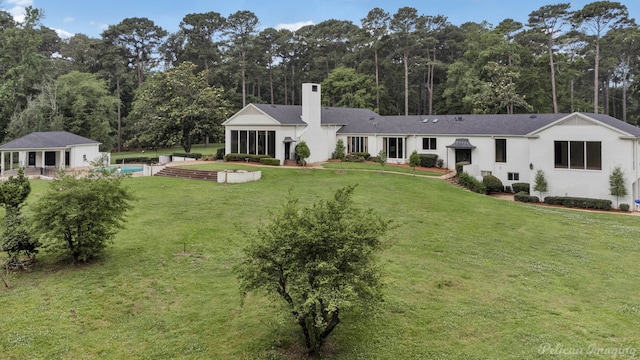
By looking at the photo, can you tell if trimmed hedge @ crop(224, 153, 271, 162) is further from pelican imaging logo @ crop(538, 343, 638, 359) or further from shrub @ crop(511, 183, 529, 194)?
pelican imaging logo @ crop(538, 343, 638, 359)

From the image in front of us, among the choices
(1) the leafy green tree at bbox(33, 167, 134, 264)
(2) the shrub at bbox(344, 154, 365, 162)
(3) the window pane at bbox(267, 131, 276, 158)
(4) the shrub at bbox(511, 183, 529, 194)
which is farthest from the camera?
(2) the shrub at bbox(344, 154, 365, 162)

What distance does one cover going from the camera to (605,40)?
5878 cm

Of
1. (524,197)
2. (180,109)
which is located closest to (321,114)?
(180,109)

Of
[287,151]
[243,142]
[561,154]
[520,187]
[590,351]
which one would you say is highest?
[243,142]

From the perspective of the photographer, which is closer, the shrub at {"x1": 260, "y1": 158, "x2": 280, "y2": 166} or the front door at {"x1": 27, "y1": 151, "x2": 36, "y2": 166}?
the shrub at {"x1": 260, "y1": 158, "x2": 280, "y2": 166}

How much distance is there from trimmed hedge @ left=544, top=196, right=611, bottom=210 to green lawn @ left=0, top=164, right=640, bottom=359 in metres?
6.87

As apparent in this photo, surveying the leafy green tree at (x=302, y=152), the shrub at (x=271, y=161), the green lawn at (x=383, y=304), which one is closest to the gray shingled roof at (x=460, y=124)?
the leafy green tree at (x=302, y=152)

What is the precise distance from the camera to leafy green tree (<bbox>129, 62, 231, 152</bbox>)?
43969 mm

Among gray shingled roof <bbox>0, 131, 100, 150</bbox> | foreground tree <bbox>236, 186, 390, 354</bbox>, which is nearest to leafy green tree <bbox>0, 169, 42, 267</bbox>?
foreground tree <bbox>236, 186, 390, 354</bbox>

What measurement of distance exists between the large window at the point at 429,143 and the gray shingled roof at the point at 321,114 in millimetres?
7796

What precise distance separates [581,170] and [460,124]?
449 inches

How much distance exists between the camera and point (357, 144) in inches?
1619

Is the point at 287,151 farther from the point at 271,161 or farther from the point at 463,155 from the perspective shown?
the point at 463,155

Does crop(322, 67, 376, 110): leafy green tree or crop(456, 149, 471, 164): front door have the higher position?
crop(322, 67, 376, 110): leafy green tree
